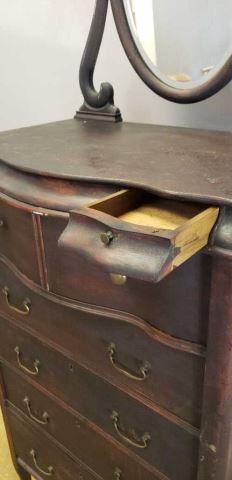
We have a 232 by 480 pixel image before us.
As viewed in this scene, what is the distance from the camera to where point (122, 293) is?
2.29 feet

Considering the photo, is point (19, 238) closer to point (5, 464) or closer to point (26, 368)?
point (26, 368)

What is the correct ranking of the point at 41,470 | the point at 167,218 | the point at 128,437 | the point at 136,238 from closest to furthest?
the point at 136,238 < the point at 167,218 < the point at 128,437 < the point at 41,470

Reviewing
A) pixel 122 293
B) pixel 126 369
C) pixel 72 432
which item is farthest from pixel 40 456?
pixel 122 293

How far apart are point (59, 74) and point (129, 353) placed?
1.09 m

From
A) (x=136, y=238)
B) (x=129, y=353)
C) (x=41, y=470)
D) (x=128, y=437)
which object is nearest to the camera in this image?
(x=136, y=238)

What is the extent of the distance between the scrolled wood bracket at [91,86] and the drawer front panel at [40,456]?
2.96 ft

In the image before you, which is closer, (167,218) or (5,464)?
(167,218)

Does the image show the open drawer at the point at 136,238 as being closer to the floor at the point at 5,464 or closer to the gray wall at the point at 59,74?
the gray wall at the point at 59,74

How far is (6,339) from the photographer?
1113mm

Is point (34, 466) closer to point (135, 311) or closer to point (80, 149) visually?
point (135, 311)

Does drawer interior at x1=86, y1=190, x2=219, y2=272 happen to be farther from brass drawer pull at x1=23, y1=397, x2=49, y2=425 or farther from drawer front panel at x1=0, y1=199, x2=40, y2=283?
brass drawer pull at x1=23, y1=397, x2=49, y2=425

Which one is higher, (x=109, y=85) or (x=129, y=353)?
(x=109, y=85)

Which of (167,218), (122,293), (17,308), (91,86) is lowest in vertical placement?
(17,308)

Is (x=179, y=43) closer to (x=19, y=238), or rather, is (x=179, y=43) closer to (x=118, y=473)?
(x=19, y=238)
